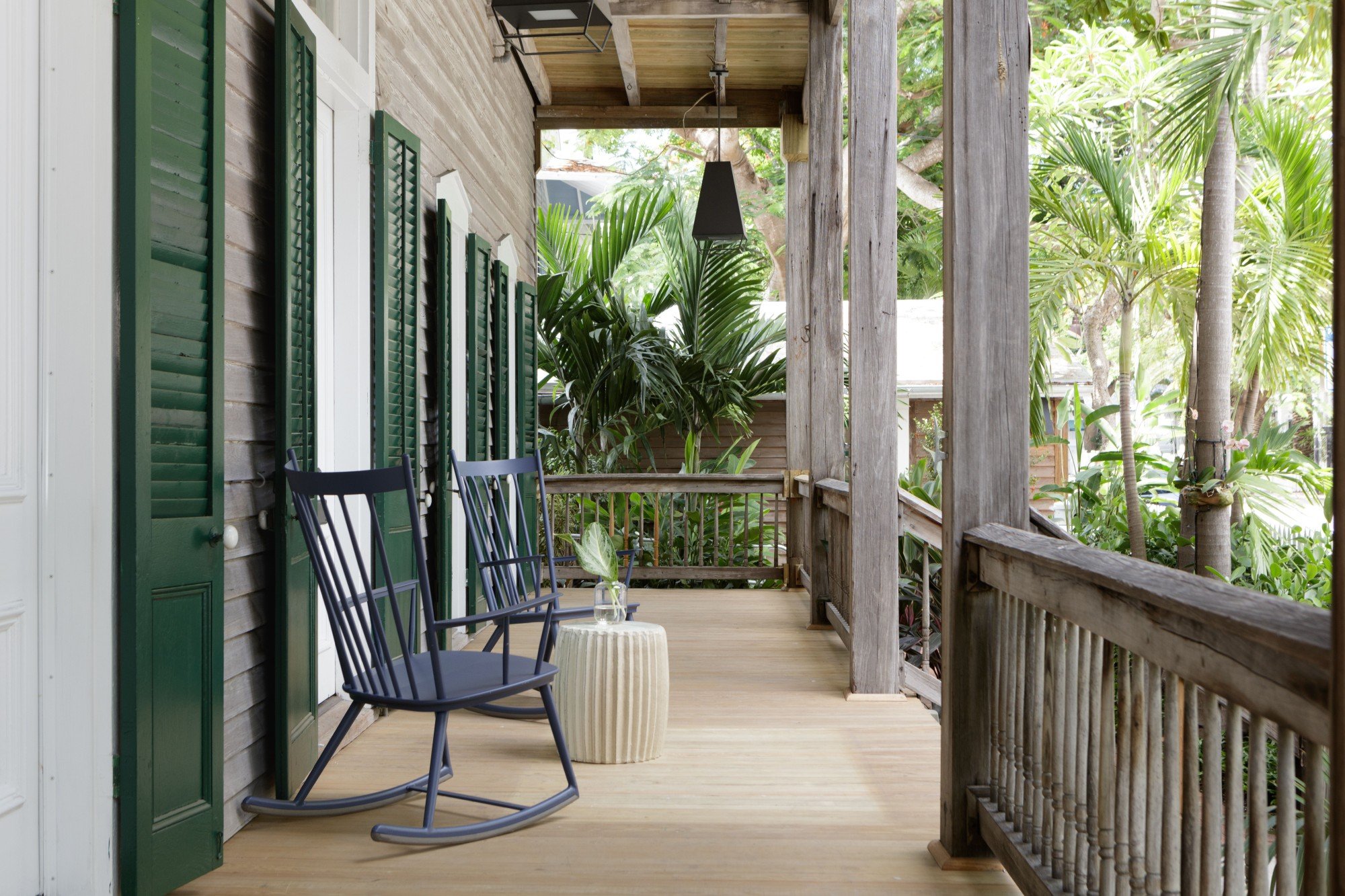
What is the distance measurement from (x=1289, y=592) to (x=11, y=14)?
6124 millimetres

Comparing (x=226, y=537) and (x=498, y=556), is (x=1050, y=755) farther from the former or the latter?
(x=498, y=556)

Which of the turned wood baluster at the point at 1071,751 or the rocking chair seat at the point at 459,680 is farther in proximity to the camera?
the rocking chair seat at the point at 459,680

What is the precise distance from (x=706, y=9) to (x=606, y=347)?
2.69 metres

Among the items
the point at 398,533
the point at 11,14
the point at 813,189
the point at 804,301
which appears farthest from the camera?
the point at 804,301

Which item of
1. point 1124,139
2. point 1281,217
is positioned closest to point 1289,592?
point 1281,217

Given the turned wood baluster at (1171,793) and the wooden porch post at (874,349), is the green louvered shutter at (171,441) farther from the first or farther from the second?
the wooden porch post at (874,349)

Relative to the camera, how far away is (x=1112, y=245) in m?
7.35

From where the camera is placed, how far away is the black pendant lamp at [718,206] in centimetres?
661

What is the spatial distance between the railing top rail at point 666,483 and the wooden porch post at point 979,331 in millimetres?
4521

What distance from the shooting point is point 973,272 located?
243 cm

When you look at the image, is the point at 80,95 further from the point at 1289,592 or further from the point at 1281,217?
the point at 1281,217

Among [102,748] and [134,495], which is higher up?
[134,495]

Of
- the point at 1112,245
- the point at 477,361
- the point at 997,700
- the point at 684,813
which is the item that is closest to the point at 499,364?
the point at 477,361

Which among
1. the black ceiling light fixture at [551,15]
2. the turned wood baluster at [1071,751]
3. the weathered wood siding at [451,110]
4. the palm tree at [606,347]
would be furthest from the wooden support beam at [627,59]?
the turned wood baluster at [1071,751]
